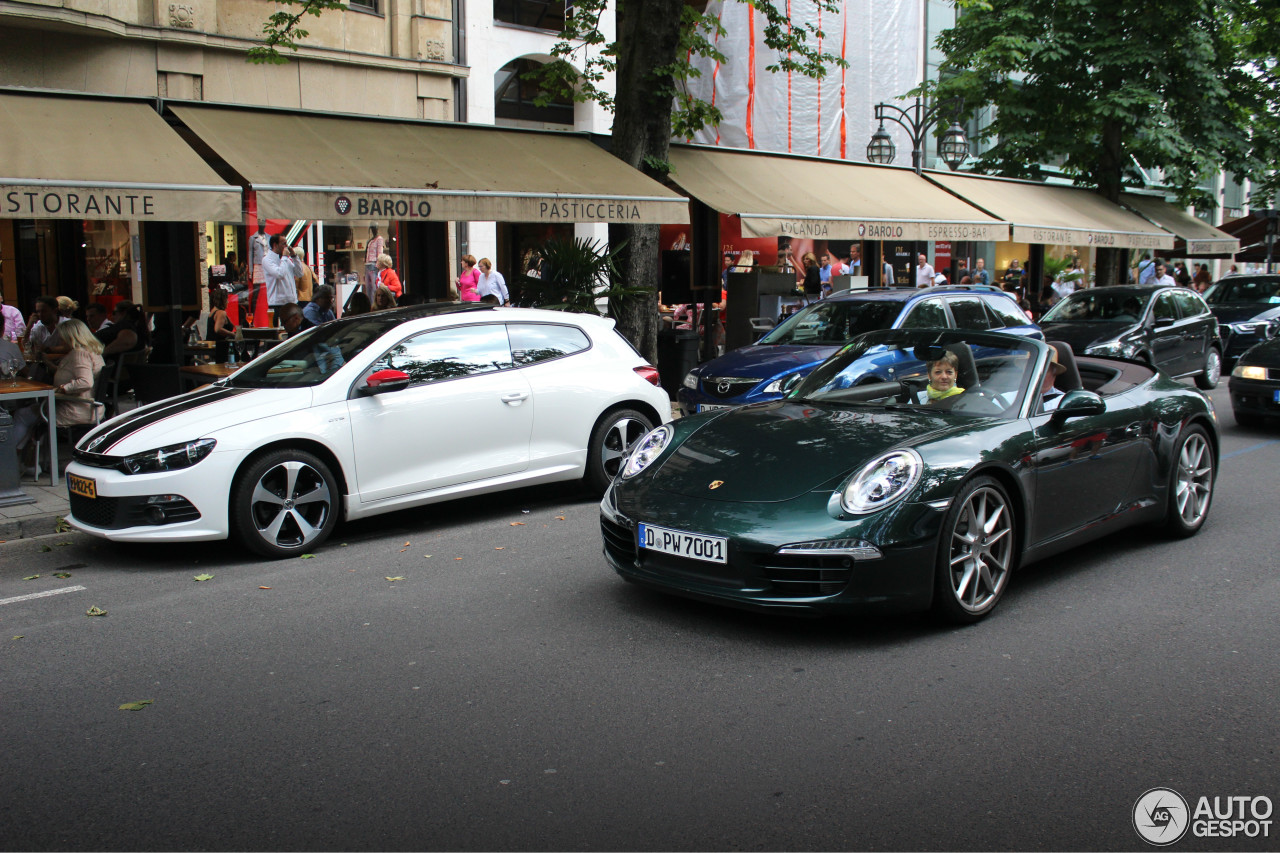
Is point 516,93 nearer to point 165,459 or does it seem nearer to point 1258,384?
point 1258,384

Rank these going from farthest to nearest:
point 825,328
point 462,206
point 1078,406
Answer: point 825,328 < point 462,206 < point 1078,406

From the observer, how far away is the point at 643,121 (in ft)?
45.6

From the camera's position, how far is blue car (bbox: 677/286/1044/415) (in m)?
11.2

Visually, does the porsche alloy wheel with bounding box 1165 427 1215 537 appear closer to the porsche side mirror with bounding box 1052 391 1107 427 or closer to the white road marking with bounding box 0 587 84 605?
the porsche side mirror with bounding box 1052 391 1107 427

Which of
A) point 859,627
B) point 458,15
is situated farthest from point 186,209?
point 458,15

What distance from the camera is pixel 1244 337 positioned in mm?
18281

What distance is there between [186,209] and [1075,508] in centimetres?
786

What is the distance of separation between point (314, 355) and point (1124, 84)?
21.3 meters

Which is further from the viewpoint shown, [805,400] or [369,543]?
[369,543]

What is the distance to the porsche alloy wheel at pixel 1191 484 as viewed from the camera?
22.8 feet

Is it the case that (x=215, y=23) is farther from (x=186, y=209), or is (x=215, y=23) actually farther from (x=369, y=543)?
(x=369, y=543)

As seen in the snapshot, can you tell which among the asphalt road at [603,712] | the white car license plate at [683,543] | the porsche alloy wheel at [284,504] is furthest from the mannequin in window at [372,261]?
the white car license plate at [683,543]

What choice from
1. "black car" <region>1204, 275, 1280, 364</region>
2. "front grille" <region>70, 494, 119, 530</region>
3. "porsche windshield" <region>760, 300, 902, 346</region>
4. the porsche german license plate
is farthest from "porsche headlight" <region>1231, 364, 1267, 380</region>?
the porsche german license plate

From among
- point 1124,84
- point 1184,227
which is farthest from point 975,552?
point 1184,227
